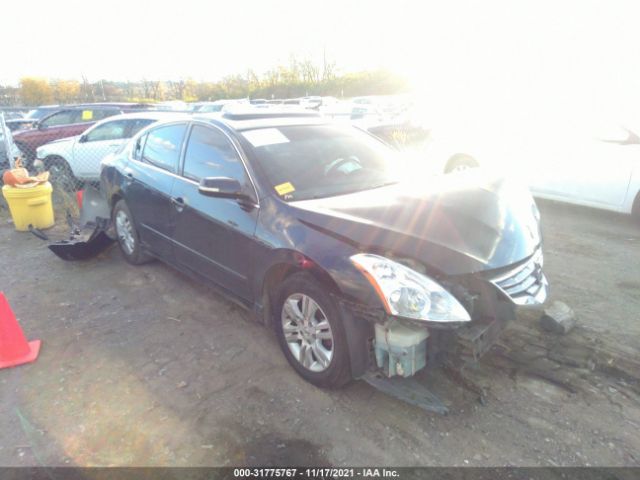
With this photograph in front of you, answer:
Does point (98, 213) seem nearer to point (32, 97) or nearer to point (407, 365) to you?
point (407, 365)

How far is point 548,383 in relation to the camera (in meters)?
2.87

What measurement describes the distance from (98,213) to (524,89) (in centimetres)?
646

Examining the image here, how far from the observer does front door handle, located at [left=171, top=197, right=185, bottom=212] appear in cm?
383

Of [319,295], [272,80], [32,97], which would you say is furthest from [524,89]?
[272,80]

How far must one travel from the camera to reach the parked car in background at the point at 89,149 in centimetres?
880

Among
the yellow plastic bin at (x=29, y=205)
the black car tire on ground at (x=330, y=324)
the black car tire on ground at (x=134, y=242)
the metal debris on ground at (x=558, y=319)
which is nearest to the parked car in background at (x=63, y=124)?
the yellow plastic bin at (x=29, y=205)

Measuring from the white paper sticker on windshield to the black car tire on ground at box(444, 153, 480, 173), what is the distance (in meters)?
4.52

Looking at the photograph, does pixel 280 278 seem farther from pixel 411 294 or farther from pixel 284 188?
pixel 411 294

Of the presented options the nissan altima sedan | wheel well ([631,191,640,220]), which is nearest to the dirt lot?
the nissan altima sedan

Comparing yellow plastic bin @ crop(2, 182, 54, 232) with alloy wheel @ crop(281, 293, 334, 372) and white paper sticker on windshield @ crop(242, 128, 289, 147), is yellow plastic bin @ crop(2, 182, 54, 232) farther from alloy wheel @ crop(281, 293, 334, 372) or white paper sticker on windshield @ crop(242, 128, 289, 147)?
alloy wheel @ crop(281, 293, 334, 372)

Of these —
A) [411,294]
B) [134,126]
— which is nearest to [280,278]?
[411,294]

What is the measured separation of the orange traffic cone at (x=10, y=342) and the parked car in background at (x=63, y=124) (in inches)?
347

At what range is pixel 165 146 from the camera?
4.30 meters

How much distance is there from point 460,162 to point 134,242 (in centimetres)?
513
